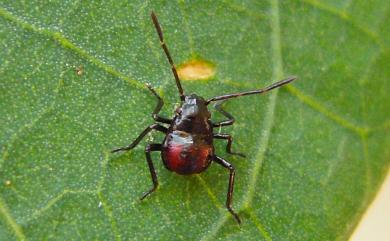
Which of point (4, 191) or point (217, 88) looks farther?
point (217, 88)

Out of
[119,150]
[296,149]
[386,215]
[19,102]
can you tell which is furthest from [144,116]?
[386,215]

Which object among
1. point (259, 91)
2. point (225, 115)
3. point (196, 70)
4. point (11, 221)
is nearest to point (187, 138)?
point (225, 115)

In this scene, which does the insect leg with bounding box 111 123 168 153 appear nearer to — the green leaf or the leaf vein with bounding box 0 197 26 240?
the green leaf

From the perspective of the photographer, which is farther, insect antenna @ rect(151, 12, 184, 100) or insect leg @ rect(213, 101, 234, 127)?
insect leg @ rect(213, 101, 234, 127)

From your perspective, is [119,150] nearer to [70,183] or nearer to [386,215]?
[70,183]

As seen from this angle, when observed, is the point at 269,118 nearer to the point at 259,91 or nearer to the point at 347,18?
the point at 259,91

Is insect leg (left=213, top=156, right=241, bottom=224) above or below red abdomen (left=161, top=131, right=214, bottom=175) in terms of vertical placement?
below

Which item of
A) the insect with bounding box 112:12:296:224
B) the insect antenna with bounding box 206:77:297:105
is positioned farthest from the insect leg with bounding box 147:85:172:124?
the insect antenna with bounding box 206:77:297:105
